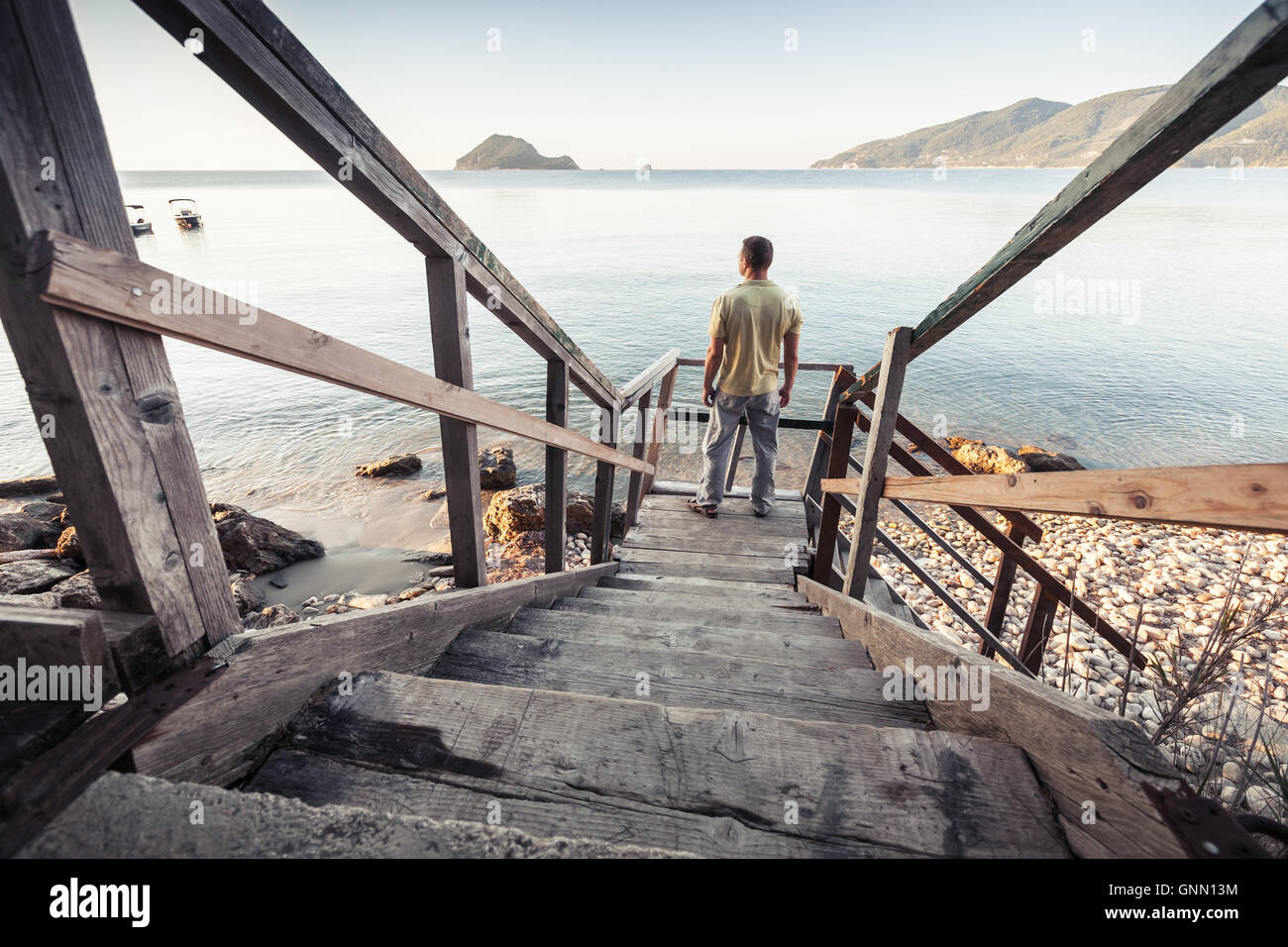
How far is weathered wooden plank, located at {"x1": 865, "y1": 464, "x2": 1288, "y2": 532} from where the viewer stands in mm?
738

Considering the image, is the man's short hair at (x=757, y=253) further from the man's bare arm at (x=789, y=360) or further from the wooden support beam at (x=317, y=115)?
the wooden support beam at (x=317, y=115)

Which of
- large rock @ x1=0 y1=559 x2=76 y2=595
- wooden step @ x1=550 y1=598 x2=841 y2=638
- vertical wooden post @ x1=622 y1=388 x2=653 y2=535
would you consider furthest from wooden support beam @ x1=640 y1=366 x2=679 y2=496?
large rock @ x1=0 y1=559 x2=76 y2=595

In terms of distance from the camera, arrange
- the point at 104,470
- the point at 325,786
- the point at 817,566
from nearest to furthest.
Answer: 1. the point at 104,470
2. the point at 325,786
3. the point at 817,566

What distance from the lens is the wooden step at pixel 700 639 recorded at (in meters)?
2.09

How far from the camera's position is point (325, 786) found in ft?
3.45

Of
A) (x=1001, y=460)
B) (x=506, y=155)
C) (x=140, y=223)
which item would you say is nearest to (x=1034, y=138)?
(x=506, y=155)

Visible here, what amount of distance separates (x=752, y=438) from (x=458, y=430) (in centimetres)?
314

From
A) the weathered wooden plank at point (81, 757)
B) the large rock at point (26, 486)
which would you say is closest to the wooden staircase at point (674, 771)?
the weathered wooden plank at point (81, 757)

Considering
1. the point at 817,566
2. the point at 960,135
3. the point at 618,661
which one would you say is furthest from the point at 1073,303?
the point at 960,135

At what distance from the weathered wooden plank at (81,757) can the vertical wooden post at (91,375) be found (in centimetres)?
7

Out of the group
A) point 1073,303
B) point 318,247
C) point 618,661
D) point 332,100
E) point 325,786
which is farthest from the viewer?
point 318,247

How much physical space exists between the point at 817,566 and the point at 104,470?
326 centimetres
